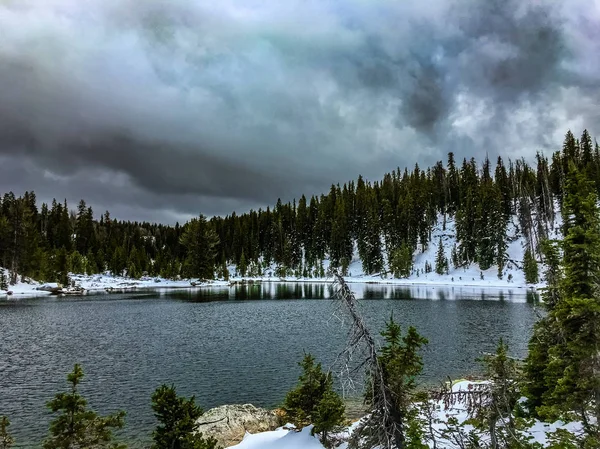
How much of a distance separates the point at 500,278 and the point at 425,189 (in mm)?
51810

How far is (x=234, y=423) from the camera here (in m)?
15.5

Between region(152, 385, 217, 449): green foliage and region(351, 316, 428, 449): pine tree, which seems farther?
region(152, 385, 217, 449): green foliage

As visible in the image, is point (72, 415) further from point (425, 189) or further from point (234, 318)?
point (425, 189)

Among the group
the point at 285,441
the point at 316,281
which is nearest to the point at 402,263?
the point at 316,281

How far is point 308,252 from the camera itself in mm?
156500

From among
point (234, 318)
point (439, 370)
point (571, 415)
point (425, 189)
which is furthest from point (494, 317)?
point (425, 189)

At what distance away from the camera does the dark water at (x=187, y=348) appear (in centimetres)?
2138

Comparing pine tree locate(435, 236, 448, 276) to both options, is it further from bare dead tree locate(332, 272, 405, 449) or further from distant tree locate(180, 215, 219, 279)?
bare dead tree locate(332, 272, 405, 449)

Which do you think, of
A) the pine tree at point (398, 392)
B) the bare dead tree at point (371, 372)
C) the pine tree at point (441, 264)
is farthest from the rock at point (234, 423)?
the pine tree at point (441, 264)

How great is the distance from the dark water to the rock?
121 inches

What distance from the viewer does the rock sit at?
48.8ft

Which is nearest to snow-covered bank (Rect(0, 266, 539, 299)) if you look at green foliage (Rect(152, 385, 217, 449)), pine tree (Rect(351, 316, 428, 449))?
pine tree (Rect(351, 316, 428, 449))

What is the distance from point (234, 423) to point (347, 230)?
442 feet

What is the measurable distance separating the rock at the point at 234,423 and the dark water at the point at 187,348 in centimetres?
308
